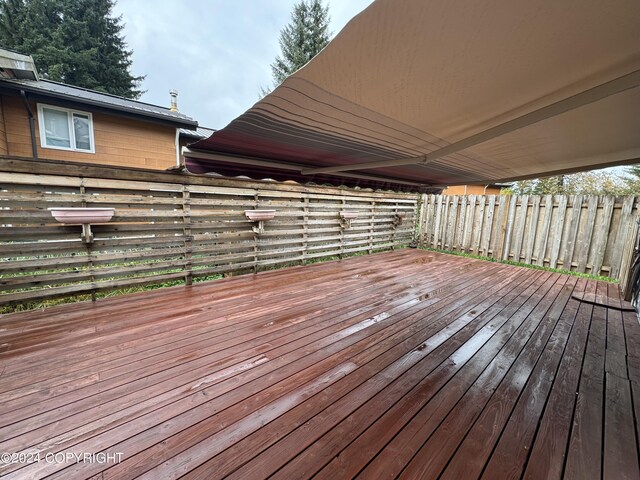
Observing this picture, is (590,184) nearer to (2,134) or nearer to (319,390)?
(319,390)

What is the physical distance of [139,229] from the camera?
312 centimetres

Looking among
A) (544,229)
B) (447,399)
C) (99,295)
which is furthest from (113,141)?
(544,229)

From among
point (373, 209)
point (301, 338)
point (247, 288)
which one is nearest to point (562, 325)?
point (301, 338)

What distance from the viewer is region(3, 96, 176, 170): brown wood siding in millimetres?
5863

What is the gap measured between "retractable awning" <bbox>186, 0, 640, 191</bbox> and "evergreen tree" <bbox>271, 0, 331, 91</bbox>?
48.2 ft

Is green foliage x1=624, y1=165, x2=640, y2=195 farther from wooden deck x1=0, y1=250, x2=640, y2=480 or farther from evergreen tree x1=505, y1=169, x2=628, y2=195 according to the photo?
wooden deck x1=0, y1=250, x2=640, y2=480

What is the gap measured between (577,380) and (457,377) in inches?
31.9

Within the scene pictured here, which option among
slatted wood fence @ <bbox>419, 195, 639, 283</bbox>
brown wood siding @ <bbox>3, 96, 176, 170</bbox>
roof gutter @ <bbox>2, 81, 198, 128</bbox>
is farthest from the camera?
brown wood siding @ <bbox>3, 96, 176, 170</bbox>

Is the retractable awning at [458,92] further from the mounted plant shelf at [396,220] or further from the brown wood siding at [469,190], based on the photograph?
the brown wood siding at [469,190]

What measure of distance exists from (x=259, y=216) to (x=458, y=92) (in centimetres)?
307

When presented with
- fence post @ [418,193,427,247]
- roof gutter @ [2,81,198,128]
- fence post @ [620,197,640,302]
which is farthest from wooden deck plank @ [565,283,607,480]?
roof gutter @ [2,81,198,128]

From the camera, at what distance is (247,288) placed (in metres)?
3.50

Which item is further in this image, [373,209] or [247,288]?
[373,209]

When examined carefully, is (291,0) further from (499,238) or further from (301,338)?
(301,338)
